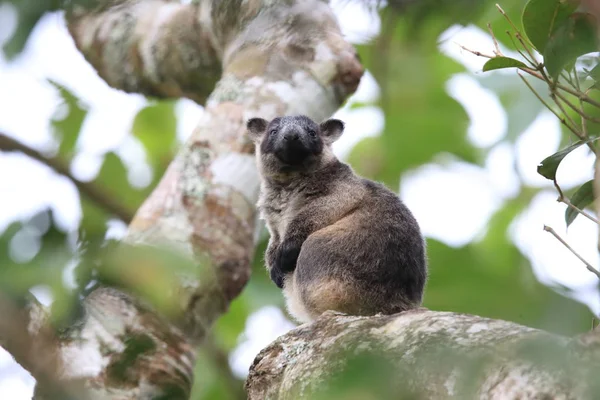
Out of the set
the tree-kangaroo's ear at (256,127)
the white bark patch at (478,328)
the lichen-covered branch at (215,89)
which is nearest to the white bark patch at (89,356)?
the lichen-covered branch at (215,89)

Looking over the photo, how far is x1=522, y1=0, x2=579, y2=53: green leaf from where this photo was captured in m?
2.95

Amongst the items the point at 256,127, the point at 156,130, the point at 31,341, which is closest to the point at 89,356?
the point at 31,341

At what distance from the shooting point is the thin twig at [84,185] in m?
4.70

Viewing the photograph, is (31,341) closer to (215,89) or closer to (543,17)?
(543,17)

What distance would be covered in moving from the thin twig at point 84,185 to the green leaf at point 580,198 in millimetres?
2896

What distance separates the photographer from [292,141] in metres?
5.51

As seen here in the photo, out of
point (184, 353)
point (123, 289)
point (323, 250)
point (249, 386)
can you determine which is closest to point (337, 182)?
point (323, 250)

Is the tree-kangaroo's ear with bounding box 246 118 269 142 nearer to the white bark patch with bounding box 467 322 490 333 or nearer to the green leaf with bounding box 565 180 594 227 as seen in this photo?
the green leaf with bounding box 565 180 594 227

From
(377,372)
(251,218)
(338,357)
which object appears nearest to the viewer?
(377,372)

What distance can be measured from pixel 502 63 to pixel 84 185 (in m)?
2.80

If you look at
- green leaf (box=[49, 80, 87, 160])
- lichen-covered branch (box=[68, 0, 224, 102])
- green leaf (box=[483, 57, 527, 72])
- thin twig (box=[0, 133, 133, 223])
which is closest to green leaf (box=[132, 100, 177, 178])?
lichen-covered branch (box=[68, 0, 224, 102])

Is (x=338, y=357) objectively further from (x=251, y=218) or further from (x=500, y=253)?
(x=500, y=253)

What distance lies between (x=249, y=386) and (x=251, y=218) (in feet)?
6.41

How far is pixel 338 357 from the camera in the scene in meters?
2.80
